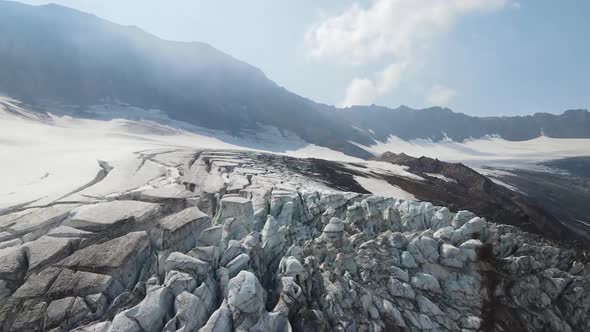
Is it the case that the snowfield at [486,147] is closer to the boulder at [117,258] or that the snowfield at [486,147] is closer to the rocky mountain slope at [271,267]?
the rocky mountain slope at [271,267]

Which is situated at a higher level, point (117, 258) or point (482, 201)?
point (482, 201)

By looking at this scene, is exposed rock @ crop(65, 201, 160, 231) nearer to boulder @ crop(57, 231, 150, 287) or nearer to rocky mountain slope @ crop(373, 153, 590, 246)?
boulder @ crop(57, 231, 150, 287)

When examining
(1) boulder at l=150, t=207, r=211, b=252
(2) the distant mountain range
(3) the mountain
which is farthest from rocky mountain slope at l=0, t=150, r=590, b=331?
(3) the mountain

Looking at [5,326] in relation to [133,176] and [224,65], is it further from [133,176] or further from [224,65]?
[224,65]

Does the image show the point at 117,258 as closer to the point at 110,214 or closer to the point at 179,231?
the point at 179,231

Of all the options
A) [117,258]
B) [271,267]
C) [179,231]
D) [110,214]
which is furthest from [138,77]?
[271,267]

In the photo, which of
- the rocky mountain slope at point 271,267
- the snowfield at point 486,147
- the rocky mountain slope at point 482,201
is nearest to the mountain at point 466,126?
the snowfield at point 486,147

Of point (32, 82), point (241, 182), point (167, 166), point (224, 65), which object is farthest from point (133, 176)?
point (224, 65)
